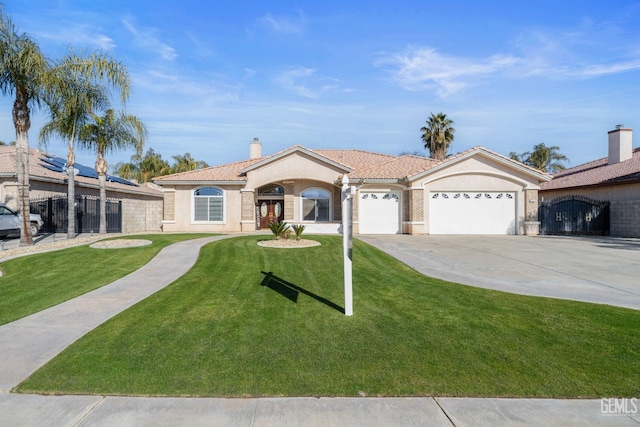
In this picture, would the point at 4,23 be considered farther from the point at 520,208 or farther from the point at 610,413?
the point at 520,208

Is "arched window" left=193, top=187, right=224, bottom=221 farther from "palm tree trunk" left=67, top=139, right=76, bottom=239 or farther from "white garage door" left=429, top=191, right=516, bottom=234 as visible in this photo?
"white garage door" left=429, top=191, right=516, bottom=234

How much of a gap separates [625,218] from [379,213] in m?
14.1

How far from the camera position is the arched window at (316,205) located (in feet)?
80.4

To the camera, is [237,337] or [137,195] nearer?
[237,337]

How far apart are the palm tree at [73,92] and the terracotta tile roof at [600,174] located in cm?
2669

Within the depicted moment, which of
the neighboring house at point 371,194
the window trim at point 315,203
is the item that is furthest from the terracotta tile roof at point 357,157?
the window trim at point 315,203

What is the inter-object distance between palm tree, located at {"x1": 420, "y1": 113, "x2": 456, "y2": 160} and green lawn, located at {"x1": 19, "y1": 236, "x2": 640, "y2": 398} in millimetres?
33226

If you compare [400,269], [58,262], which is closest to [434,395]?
[400,269]

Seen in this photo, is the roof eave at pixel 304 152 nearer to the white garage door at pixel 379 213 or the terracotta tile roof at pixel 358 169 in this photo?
the terracotta tile roof at pixel 358 169

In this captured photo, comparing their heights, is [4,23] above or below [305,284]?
above

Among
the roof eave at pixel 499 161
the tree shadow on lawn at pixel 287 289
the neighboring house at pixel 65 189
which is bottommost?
the tree shadow on lawn at pixel 287 289

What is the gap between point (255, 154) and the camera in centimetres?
2844

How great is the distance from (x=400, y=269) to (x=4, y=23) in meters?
15.9

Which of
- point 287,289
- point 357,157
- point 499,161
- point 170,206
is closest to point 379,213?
point 357,157
